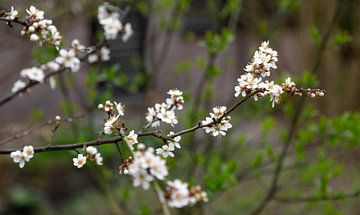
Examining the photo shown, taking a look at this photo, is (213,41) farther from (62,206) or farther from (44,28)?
(62,206)

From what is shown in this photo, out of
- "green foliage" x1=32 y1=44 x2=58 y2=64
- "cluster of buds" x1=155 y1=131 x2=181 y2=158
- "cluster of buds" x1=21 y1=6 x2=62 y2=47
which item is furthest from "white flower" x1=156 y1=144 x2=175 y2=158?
"green foliage" x1=32 y1=44 x2=58 y2=64

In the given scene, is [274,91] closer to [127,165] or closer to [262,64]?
[262,64]

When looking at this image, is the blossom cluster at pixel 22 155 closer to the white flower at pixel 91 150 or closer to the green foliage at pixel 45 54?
the white flower at pixel 91 150

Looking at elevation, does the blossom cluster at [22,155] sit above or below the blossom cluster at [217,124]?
above

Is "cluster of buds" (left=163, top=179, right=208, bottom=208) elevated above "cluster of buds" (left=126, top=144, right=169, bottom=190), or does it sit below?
below

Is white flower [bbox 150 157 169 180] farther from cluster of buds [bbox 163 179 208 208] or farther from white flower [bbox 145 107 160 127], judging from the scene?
white flower [bbox 145 107 160 127]

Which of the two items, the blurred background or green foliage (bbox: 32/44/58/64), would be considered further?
the blurred background

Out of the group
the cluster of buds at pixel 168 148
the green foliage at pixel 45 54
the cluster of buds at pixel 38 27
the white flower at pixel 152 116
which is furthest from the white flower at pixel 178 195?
the green foliage at pixel 45 54
